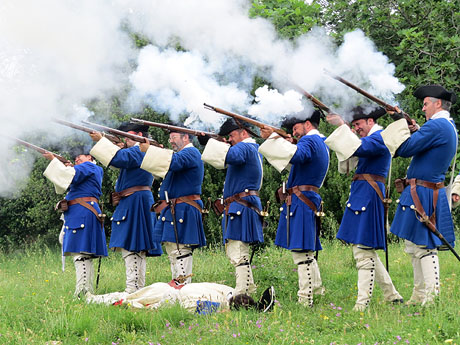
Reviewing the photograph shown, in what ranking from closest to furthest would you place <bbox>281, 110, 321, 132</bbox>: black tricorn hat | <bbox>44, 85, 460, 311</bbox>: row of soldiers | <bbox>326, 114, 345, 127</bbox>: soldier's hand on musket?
<bbox>44, 85, 460, 311</bbox>: row of soldiers
<bbox>326, 114, 345, 127</bbox>: soldier's hand on musket
<bbox>281, 110, 321, 132</bbox>: black tricorn hat

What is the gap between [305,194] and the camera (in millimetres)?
6574

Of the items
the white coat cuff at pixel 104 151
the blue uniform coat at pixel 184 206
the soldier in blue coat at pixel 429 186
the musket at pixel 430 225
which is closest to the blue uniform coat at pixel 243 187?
the blue uniform coat at pixel 184 206

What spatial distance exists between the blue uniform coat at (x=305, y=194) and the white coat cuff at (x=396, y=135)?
2.91 feet

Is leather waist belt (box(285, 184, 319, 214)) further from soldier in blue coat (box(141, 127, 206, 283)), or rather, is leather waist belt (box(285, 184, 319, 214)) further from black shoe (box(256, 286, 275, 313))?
soldier in blue coat (box(141, 127, 206, 283))

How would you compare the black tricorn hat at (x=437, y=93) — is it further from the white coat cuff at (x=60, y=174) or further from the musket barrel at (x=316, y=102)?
the white coat cuff at (x=60, y=174)

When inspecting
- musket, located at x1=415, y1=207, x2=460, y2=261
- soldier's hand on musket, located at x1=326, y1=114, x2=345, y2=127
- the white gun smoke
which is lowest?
musket, located at x1=415, y1=207, x2=460, y2=261

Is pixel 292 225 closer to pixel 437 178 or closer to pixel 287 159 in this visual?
pixel 287 159

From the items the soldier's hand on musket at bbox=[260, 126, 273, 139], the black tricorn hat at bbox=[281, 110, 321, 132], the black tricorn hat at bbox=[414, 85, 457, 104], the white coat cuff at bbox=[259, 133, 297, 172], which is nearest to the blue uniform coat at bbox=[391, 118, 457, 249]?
the black tricorn hat at bbox=[414, 85, 457, 104]

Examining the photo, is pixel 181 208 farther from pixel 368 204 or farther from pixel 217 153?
pixel 368 204

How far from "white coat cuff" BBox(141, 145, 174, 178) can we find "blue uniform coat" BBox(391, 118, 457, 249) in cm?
267

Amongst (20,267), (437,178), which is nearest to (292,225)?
(437,178)

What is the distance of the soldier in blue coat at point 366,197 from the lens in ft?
19.7

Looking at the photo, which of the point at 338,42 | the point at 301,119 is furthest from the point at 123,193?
the point at 338,42

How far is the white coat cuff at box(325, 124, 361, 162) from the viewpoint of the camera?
592 centimetres
